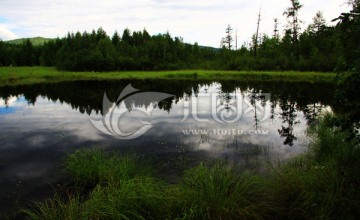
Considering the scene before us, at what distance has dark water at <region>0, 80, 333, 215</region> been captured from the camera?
9.90m

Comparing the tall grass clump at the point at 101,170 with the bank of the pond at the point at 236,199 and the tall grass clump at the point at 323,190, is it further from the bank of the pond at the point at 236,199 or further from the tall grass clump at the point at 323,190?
the tall grass clump at the point at 323,190

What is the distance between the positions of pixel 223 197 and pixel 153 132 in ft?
30.7

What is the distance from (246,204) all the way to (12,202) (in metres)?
5.97

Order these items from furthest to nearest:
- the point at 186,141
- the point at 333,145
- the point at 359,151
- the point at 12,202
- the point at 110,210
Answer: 1. the point at 186,141
2. the point at 333,145
3. the point at 12,202
4. the point at 359,151
5. the point at 110,210

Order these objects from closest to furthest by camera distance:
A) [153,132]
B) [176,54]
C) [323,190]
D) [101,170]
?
1. [323,190]
2. [101,170]
3. [153,132]
4. [176,54]

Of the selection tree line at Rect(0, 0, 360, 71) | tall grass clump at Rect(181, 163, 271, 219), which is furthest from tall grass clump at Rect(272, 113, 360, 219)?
tree line at Rect(0, 0, 360, 71)

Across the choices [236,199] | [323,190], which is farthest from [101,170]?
[323,190]

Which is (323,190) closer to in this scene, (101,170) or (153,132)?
(101,170)

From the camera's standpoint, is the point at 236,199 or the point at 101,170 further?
the point at 101,170

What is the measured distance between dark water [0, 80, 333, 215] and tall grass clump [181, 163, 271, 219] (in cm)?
377

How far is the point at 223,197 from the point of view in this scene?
217 inches

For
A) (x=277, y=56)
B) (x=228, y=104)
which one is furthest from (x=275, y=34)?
(x=228, y=104)

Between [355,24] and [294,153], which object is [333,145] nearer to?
[294,153]

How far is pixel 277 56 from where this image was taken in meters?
56.0
